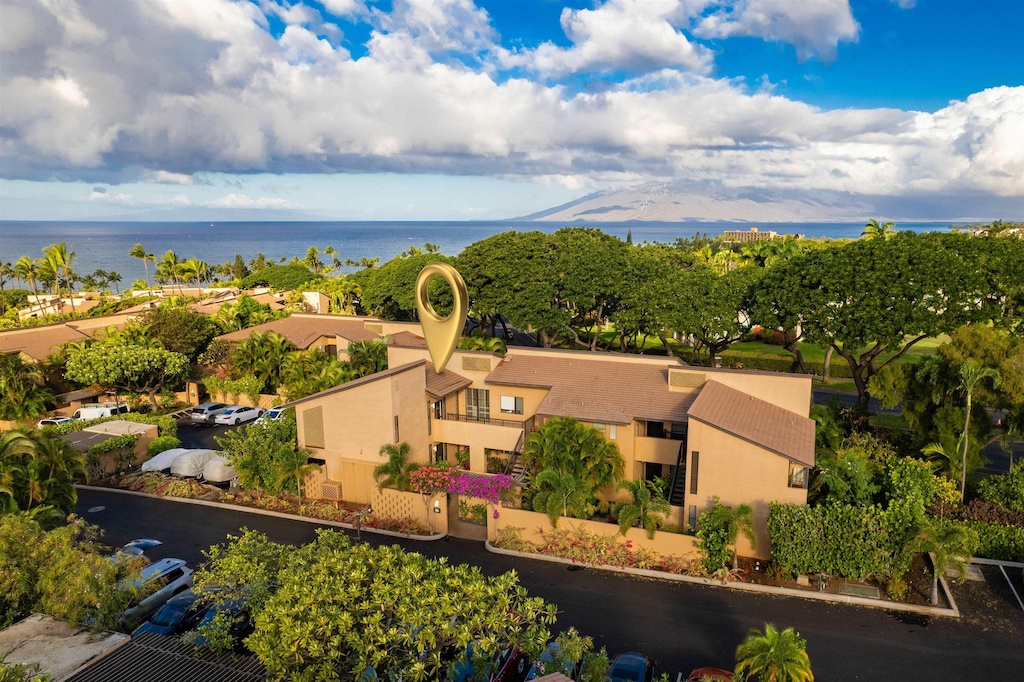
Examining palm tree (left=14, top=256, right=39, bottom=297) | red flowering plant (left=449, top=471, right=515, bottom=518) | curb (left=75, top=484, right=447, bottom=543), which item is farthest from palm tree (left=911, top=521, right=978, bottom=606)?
palm tree (left=14, top=256, right=39, bottom=297)

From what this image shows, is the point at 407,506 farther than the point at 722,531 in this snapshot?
Yes

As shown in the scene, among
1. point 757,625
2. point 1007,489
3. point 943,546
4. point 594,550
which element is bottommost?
point 757,625

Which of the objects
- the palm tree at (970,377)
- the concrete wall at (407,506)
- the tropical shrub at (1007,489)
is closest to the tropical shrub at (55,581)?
the concrete wall at (407,506)

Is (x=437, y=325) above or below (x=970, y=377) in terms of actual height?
above

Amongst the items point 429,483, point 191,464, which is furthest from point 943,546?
point 191,464

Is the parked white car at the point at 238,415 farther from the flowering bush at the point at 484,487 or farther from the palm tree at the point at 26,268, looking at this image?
the palm tree at the point at 26,268

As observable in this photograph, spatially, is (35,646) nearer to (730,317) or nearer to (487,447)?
(487,447)

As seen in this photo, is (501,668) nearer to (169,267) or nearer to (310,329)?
(310,329)
